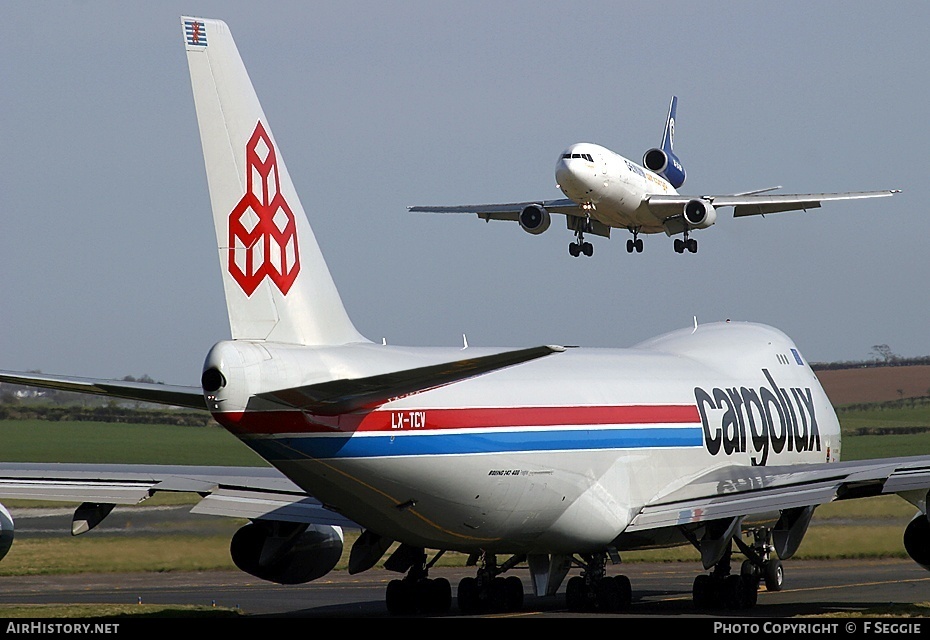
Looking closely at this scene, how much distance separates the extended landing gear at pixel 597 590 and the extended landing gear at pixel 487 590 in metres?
1.17

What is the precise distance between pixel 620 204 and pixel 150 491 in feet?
74.4

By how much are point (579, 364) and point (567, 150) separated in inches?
719

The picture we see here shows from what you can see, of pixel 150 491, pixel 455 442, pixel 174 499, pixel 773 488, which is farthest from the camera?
pixel 174 499

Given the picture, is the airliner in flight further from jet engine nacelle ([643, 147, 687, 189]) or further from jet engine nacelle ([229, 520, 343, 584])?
jet engine nacelle ([229, 520, 343, 584])

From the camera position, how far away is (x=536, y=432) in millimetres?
20953

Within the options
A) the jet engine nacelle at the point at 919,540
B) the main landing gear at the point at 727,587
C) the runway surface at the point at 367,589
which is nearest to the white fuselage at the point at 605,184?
the runway surface at the point at 367,589

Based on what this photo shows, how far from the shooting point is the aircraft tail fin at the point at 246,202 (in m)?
16.5

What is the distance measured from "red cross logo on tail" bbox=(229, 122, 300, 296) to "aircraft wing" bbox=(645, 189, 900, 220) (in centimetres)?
2631

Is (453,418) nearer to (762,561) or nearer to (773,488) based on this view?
(773,488)

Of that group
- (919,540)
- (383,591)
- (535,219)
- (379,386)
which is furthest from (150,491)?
(535,219)

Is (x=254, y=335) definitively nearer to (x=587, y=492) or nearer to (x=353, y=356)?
(x=353, y=356)

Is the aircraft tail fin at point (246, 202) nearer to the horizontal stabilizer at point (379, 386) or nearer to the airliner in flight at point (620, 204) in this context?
the horizontal stabilizer at point (379, 386)

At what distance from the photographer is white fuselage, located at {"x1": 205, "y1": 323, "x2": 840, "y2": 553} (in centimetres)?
1677

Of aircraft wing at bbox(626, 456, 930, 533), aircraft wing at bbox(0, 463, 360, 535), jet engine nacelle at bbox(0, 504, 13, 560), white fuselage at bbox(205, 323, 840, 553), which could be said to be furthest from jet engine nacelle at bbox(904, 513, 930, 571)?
jet engine nacelle at bbox(0, 504, 13, 560)
